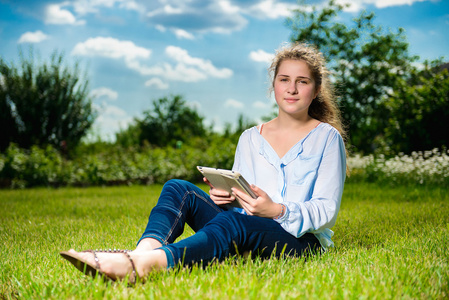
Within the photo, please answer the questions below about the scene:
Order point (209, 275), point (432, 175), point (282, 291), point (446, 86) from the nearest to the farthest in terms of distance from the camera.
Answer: point (282, 291) < point (209, 275) < point (432, 175) < point (446, 86)

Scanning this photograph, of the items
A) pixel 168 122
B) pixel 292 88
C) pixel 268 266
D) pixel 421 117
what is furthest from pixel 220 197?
pixel 168 122

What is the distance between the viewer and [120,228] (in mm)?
4164

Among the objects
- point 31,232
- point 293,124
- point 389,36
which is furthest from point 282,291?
point 389,36

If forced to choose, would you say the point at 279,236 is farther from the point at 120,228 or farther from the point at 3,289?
the point at 120,228

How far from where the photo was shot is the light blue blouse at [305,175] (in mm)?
2332

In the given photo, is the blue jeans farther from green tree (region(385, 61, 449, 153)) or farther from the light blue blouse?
green tree (region(385, 61, 449, 153))

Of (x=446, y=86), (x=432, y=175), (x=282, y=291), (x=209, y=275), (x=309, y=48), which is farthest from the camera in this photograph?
(x=446, y=86)

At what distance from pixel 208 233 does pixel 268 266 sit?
0.40 m

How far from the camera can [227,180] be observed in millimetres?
2303

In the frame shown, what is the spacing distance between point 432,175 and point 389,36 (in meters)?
11.9

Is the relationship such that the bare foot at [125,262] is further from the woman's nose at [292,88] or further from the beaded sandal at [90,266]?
the woman's nose at [292,88]

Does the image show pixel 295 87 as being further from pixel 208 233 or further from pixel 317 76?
pixel 208 233

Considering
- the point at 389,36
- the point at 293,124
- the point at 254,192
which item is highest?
the point at 389,36

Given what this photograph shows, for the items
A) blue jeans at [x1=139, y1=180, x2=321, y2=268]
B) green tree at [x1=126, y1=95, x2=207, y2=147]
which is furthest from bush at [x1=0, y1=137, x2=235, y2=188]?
green tree at [x1=126, y1=95, x2=207, y2=147]
